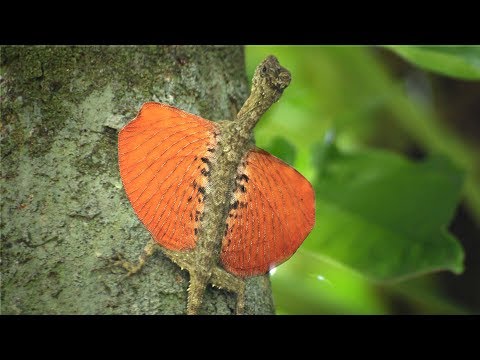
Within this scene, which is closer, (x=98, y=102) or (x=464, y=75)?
(x=98, y=102)

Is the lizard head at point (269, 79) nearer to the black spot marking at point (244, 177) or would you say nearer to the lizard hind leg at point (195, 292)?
the black spot marking at point (244, 177)

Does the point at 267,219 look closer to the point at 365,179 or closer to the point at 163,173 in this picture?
the point at 163,173

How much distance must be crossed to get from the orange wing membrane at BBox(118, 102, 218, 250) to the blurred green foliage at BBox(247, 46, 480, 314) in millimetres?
506

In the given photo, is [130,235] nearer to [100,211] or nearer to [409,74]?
[100,211]

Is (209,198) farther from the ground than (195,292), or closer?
farther from the ground

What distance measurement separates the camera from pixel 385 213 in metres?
1.98

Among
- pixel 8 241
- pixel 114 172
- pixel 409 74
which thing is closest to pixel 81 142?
pixel 114 172

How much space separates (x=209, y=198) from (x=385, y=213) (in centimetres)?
112

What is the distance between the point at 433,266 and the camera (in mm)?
1726

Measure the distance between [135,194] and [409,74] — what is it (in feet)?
5.99

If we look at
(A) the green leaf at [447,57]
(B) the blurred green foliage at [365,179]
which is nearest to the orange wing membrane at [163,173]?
(B) the blurred green foliage at [365,179]

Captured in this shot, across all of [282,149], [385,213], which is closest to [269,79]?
[282,149]

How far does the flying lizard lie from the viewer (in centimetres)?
94

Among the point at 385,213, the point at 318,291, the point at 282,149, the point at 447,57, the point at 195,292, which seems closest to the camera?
the point at 195,292
